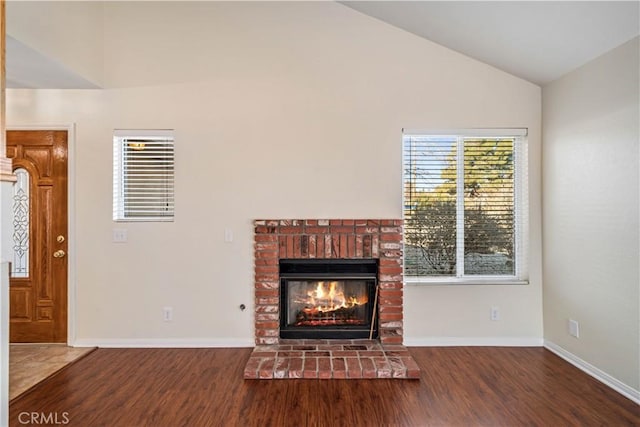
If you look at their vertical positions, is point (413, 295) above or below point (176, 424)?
above

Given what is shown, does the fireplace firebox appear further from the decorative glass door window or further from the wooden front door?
the decorative glass door window

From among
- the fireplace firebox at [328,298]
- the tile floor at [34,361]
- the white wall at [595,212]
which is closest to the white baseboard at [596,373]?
the white wall at [595,212]

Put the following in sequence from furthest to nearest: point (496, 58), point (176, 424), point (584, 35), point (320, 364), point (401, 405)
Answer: point (496, 58), point (320, 364), point (584, 35), point (401, 405), point (176, 424)

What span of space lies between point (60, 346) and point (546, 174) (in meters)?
4.99

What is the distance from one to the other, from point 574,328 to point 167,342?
3719 millimetres

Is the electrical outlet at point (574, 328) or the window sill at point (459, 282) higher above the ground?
the window sill at point (459, 282)

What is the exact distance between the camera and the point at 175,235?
3596 mm

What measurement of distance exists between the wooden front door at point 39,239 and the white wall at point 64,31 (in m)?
0.88

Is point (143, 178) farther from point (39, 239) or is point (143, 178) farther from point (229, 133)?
point (39, 239)

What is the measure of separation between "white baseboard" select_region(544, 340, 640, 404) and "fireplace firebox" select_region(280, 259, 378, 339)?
1.66 m

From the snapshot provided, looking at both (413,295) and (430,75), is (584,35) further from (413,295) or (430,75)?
(413,295)

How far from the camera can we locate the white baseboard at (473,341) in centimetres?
361

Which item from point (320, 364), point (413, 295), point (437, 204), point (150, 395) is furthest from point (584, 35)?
point (150, 395)

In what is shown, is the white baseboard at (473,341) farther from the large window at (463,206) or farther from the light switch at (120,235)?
the light switch at (120,235)
